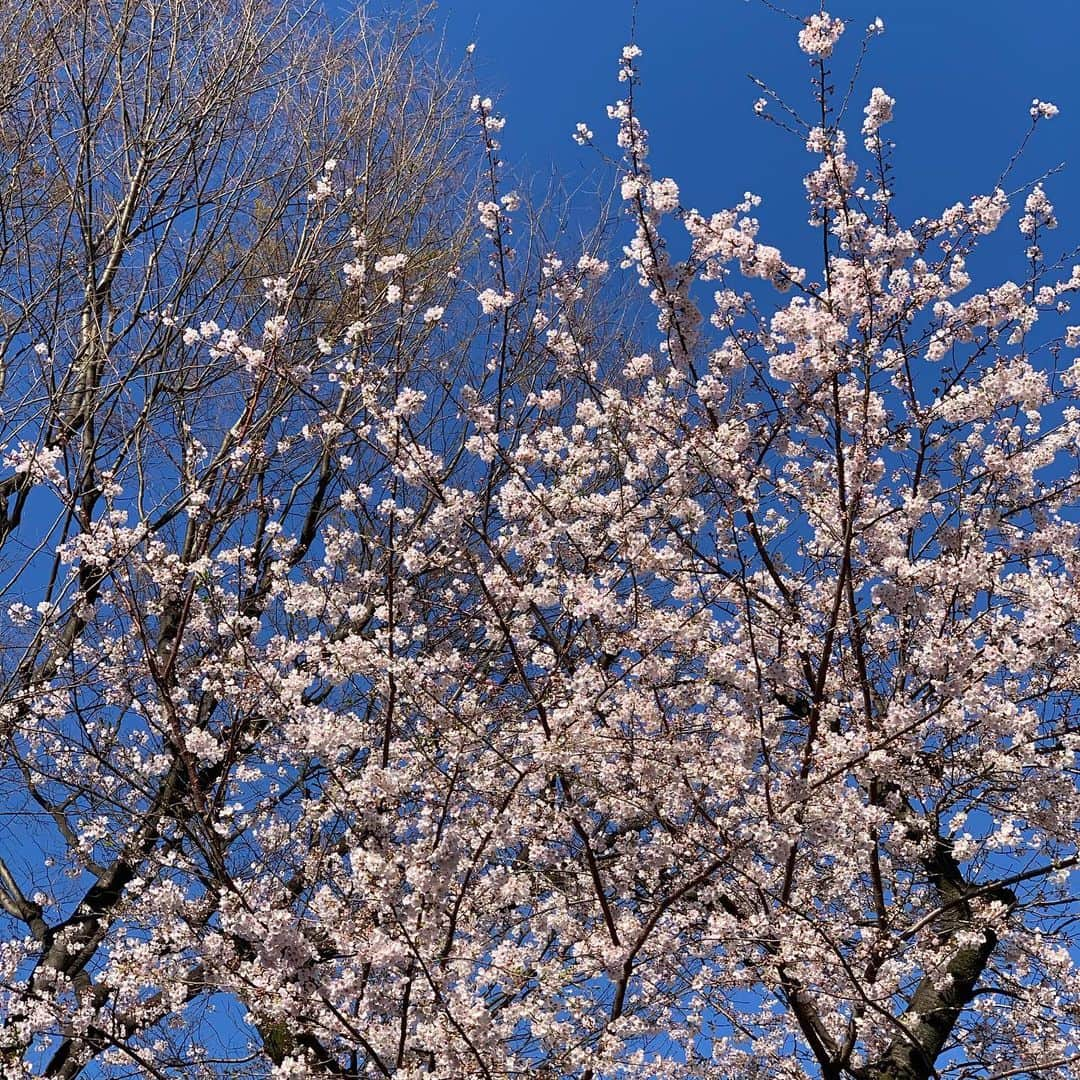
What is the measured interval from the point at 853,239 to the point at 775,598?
219 centimetres

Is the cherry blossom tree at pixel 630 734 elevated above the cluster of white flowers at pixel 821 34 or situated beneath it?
situated beneath

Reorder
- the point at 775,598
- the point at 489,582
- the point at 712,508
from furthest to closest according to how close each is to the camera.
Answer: the point at 775,598 → the point at 712,508 → the point at 489,582

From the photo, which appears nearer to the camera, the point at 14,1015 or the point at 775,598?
the point at 14,1015

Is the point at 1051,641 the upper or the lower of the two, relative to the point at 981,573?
lower

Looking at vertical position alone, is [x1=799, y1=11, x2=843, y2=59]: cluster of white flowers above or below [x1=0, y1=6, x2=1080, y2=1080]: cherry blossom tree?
above

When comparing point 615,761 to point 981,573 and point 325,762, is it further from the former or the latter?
point 981,573

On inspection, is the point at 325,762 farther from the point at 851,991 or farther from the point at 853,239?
the point at 853,239

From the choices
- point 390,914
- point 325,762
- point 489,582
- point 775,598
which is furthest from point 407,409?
point 775,598

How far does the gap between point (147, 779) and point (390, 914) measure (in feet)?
9.47

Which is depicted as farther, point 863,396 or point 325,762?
point 863,396

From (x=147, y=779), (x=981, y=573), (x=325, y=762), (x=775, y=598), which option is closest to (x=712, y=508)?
(x=775, y=598)

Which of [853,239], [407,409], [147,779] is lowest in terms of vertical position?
[147,779]

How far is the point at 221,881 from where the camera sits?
4.61 m

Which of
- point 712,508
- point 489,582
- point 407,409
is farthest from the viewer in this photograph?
point 712,508
